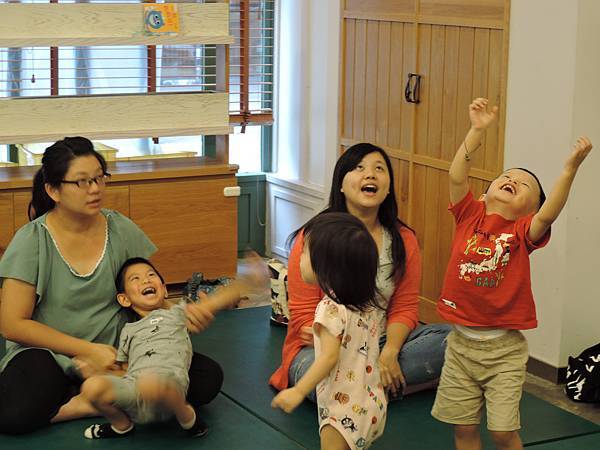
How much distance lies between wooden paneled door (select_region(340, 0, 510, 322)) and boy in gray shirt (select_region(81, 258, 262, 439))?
4.55ft

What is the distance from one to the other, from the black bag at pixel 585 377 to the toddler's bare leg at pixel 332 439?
1346 millimetres

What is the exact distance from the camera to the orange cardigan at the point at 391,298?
3.48m

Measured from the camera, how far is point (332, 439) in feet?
8.48

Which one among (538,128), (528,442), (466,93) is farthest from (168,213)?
(528,442)

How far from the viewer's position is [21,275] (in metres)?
3.29

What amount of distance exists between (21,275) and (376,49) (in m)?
2.11

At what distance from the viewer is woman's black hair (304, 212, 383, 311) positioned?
244 cm

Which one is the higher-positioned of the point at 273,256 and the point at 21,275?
the point at 21,275

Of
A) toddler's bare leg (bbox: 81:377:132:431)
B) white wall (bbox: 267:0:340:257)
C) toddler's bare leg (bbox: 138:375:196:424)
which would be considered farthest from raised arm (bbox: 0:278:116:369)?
white wall (bbox: 267:0:340:257)

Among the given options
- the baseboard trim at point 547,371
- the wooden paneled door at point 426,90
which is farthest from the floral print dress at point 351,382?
the wooden paneled door at point 426,90

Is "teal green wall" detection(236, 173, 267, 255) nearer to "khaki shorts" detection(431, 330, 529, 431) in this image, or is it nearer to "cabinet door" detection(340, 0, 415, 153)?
"cabinet door" detection(340, 0, 415, 153)

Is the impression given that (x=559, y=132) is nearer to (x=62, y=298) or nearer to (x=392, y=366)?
(x=392, y=366)

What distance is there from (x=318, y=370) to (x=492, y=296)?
61cm

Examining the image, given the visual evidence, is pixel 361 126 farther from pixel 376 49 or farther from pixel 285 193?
pixel 285 193
